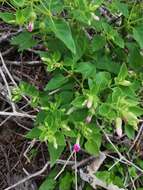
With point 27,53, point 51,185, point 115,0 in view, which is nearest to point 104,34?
point 115,0

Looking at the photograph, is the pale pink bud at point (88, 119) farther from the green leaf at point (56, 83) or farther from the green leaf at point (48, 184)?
the green leaf at point (48, 184)

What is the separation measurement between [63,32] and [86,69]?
0.51 ft

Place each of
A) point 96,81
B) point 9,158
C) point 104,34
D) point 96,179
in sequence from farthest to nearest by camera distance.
A: point 9,158, point 96,179, point 104,34, point 96,81

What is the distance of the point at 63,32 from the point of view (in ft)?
3.73

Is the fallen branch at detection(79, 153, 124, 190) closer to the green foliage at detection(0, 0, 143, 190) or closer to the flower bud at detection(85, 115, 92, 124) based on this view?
the green foliage at detection(0, 0, 143, 190)

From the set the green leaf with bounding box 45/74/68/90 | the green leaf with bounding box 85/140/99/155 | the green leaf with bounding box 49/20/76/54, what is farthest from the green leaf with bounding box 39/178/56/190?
the green leaf with bounding box 49/20/76/54

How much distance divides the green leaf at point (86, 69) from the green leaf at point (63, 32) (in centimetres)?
13

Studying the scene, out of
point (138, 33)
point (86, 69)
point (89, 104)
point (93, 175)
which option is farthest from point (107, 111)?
point (93, 175)

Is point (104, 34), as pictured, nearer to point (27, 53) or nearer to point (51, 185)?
point (27, 53)

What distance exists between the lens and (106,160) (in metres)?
1.49

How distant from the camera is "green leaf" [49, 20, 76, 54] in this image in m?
1.12

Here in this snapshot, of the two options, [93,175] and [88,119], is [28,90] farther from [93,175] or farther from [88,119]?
[93,175]

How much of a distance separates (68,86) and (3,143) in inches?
17.1

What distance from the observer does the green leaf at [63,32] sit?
112cm
